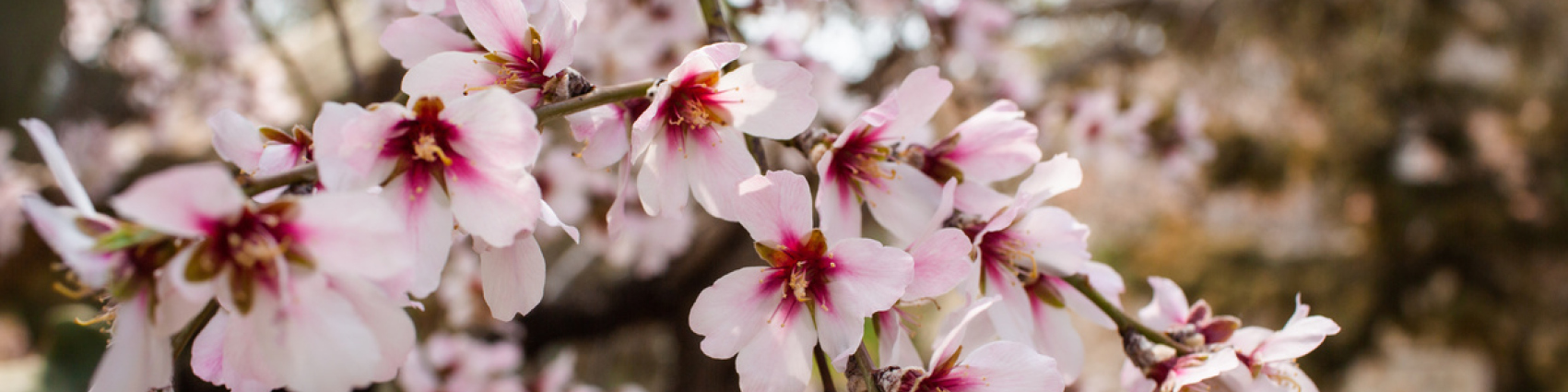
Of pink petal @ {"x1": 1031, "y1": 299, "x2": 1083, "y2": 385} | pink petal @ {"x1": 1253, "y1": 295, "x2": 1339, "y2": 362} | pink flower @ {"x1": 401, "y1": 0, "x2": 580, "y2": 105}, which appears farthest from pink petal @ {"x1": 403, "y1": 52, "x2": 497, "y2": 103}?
pink petal @ {"x1": 1253, "y1": 295, "x2": 1339, "y2": 362}

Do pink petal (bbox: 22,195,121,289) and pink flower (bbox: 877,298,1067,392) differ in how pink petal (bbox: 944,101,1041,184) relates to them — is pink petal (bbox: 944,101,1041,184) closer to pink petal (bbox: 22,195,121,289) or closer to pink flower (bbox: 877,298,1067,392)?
pink flower (bbox: 877,298,1067,392)

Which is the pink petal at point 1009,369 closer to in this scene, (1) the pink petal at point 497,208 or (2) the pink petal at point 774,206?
(2) the pink petal at point 774,206

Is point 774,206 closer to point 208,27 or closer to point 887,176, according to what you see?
point 887,176

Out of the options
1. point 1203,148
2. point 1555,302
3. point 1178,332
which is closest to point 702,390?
point 1203,148

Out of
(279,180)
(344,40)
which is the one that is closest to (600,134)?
(279,180)

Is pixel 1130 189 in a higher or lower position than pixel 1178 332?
higher

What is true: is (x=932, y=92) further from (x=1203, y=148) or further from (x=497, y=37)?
(x=1203, y=148)
